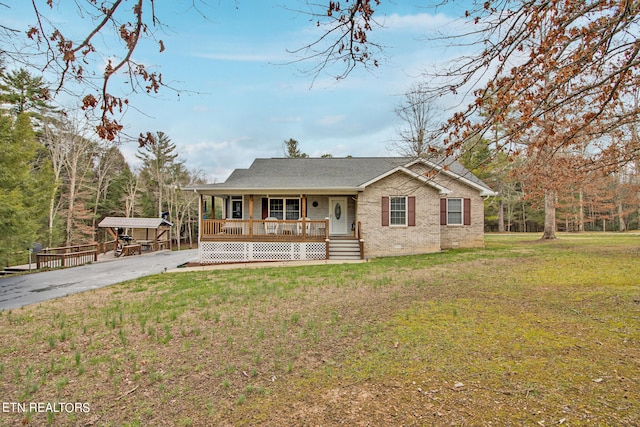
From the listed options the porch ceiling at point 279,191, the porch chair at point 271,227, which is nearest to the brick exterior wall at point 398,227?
the porch ceiling at point 279,191

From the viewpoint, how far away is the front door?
55.5ft

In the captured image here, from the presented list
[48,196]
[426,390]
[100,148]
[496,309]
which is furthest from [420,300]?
[100,148]

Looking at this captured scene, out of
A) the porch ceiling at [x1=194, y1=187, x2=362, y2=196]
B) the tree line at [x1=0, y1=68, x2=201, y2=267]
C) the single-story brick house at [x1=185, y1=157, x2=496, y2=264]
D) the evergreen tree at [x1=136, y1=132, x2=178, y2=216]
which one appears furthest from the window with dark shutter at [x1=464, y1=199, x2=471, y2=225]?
the evergreen tree at [x1=136, y1=132, x2=178, y2=216]

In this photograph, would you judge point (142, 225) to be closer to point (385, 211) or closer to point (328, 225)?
point (328, 225)

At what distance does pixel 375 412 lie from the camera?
2867 mm

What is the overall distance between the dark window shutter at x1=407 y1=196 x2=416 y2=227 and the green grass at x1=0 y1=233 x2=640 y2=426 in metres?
7.41

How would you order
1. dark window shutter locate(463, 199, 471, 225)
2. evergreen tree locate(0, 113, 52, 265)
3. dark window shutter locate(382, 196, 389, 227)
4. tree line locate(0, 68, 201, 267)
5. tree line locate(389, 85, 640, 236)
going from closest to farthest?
tree line locate(389, 85, 640, 236), tree line locate(0, 68, 201, 267), evergreen tree locate(0, 113, 52, 265), dark window shutter locate(382, 196, 389, 227), dark window shutter locate(463, 199, 471, 225)

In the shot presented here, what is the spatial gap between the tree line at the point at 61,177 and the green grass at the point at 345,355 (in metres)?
2.70

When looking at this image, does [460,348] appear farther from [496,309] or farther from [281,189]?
[281,189]

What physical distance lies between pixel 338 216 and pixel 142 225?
15.2 metres

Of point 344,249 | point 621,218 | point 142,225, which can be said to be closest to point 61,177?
point 142,225

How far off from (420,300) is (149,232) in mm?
25189

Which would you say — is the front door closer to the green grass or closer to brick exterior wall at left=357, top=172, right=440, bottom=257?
brick exterior wall at left=357, top=172, right=440, bottom=257

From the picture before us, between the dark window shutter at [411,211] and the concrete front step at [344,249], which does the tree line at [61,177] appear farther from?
the dark window shutter at [411,211]
